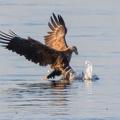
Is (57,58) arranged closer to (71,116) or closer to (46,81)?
(46,81)

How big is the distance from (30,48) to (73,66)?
1.19 metres

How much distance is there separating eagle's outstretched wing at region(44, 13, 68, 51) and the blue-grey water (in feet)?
1.56

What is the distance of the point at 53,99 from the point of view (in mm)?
12930

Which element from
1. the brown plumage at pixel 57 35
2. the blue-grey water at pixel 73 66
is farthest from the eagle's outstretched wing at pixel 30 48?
the brown plumage at pixel 57 35

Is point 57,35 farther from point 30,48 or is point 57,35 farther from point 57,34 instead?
point 30,48

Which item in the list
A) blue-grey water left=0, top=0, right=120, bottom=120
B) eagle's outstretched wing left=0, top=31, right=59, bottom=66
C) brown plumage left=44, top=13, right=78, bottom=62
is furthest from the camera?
brown plumage left=44, top=13, right=78, bottom=62

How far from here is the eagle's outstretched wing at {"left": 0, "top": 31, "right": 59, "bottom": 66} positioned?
16000 millimetres

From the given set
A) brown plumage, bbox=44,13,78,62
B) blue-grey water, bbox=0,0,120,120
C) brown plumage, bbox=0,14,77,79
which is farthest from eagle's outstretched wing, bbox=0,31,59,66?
brown plumage, bbox=44,13,78,62

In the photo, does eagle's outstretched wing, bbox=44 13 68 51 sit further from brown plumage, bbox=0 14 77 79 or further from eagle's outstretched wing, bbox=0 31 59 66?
eagle's outstretched wing, bbox=0 31 59 66

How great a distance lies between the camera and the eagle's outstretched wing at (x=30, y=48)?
16.0 metres

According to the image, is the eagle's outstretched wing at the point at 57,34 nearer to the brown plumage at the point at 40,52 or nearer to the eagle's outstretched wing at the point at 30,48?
the brown plumage at the point at 40,52

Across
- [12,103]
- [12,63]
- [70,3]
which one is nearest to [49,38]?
[12,63]

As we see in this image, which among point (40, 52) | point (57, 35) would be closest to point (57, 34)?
point (57, 35)

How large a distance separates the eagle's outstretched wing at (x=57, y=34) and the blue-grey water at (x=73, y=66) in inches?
18.7
